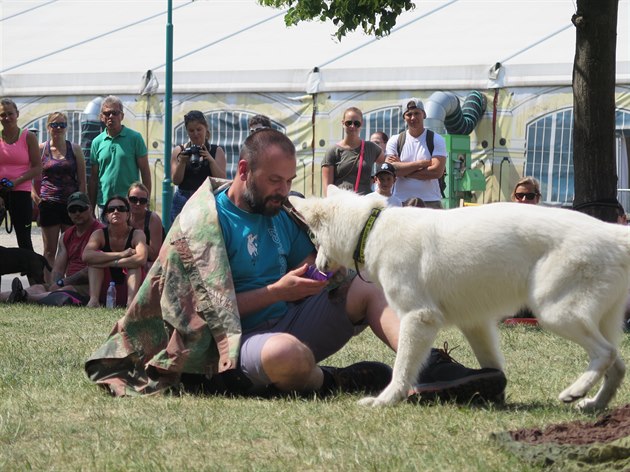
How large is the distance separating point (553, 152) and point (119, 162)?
7.22 m

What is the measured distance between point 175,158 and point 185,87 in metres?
6.80

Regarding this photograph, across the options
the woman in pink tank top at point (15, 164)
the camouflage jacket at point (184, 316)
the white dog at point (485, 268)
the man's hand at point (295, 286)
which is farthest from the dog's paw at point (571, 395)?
the woman in pink tank top at point (15, 164)

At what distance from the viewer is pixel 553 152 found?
598 inches

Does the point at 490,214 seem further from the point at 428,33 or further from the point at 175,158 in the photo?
the point at 428,33

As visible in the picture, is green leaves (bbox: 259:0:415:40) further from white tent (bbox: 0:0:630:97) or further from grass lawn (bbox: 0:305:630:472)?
grass lawn (bbox: 0:305:630:472)

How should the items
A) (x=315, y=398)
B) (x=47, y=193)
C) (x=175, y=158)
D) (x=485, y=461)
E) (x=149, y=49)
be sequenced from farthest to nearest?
(x=149, y=49) → (x=47, y=193) → (x=175, y=158) → (x=315, y=398) → (x=485, y=461)

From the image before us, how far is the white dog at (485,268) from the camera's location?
4332mm

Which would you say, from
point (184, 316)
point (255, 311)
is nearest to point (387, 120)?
point (255, 311)

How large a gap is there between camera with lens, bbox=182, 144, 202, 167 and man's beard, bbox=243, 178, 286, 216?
5.22m

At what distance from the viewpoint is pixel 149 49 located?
18.8 meters

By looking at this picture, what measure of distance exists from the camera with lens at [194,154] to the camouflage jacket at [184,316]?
5.08 meters

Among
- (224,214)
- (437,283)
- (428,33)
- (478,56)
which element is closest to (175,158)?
(224,214)

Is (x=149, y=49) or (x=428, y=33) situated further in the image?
(x=149, y=49)

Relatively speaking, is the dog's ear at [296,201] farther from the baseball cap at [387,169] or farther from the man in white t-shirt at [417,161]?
Result: the man in white t-shirt at [417,161]
